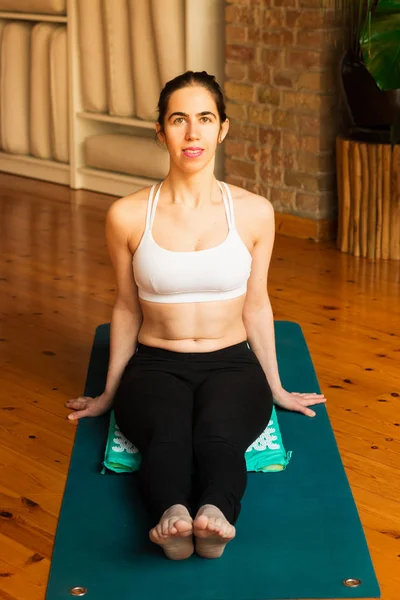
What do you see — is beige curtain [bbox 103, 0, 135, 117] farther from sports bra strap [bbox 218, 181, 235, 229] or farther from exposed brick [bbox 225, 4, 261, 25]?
sports bra strap [bbox 218, 181, 235, 229]

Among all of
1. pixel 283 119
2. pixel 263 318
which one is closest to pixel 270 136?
pixel 283 119

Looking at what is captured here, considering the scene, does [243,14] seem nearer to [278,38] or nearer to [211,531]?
[278,38]

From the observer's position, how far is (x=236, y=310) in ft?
7.94

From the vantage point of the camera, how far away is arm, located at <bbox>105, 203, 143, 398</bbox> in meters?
2.42

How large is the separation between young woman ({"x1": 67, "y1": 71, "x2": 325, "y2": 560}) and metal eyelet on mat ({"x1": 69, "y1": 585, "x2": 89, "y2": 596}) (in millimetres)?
346

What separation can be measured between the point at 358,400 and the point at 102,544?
1065 millimetres

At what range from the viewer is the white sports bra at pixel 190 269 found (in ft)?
7.59

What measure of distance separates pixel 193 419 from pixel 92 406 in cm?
44

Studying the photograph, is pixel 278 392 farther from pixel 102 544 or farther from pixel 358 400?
pixel 102 544

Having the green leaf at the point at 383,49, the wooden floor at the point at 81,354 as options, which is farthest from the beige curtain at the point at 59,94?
the green leaf at the point at 383,49

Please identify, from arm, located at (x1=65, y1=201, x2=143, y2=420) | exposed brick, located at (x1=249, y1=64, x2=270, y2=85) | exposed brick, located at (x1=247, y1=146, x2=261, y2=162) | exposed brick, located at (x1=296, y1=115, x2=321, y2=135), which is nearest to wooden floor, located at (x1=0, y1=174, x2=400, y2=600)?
arm, located at (x1=65, y1=201, x2=143, y2=420)

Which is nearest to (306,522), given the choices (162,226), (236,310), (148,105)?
(236,310)

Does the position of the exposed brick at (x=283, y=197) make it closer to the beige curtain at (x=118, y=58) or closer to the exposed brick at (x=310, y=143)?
the exposed brick at (x=310, y=143)

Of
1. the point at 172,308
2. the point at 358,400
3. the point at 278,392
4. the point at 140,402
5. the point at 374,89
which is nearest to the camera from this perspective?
the point at 140,402
